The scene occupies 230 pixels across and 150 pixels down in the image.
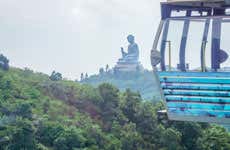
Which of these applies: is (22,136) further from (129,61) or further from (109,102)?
(129,61)

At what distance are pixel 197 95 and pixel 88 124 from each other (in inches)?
690

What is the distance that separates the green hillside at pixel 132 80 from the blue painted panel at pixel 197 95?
89557 mm

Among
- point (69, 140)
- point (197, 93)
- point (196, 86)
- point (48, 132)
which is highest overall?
point (196, 86)

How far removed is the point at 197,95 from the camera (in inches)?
531

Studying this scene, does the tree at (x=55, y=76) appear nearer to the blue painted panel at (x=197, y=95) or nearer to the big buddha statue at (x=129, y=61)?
the blue painted panel at (x=197, y=95)

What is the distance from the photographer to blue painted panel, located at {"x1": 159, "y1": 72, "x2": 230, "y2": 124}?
13.1 meters

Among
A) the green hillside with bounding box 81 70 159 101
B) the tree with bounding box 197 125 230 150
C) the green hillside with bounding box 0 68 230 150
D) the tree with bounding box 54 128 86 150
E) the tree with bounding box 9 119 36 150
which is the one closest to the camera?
the tree with bounding box 9 119 36 150

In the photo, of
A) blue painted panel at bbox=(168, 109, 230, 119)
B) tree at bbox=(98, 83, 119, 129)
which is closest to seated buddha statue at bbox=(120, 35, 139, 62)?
tree at bbox=(98, 83, 119, 129)

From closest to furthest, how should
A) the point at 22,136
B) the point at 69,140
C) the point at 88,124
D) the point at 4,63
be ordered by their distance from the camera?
the point at 22,136
the point at 69,140
the point at 88,124
the point at 4,63

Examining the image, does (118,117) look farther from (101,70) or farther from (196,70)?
(101,70)

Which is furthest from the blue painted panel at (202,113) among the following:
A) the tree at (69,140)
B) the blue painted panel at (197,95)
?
the tree at (69,140)

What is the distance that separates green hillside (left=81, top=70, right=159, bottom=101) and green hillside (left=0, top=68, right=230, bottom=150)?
67.8 meters

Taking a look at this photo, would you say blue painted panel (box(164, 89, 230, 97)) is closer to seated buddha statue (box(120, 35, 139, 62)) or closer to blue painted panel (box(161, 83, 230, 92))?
blue painted panel (box(161, 83, 230, 92))

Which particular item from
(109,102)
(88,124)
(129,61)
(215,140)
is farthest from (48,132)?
(129,61)
